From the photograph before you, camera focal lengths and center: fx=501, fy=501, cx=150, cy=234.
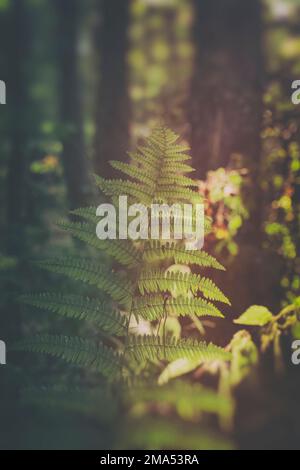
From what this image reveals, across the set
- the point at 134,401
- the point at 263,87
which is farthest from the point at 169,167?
the point at 263,87

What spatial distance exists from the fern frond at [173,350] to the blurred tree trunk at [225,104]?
1.35 meters

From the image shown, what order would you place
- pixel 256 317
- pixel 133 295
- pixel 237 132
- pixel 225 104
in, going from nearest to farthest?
1. pixel 133 295
2. pixel 256 317
3. pixel 237 132
4. pixel 225 104

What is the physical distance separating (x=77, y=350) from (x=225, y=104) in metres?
1.91

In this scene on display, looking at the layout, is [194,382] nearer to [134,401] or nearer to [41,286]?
[134,401]

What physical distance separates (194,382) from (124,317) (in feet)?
1.30

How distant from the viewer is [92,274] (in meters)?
1.62

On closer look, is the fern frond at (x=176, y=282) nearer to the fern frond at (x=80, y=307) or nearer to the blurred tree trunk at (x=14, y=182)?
the fern frond at (x=80, y=307)

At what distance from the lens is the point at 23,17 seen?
20.2 feet

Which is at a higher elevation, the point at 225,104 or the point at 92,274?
the point at 225,104

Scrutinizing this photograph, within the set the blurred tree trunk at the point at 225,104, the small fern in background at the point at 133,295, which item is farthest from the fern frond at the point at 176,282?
the blurred tree trunk at the point at 225,104

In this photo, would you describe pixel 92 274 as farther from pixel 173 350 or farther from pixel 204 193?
pixel 204 193

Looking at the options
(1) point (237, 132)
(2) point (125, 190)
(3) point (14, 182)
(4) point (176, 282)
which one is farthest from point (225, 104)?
(3) point (14, 182)

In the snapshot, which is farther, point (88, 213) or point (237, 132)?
point (237, 132)

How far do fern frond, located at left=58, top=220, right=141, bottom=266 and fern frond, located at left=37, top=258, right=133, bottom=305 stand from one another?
0.21ft
